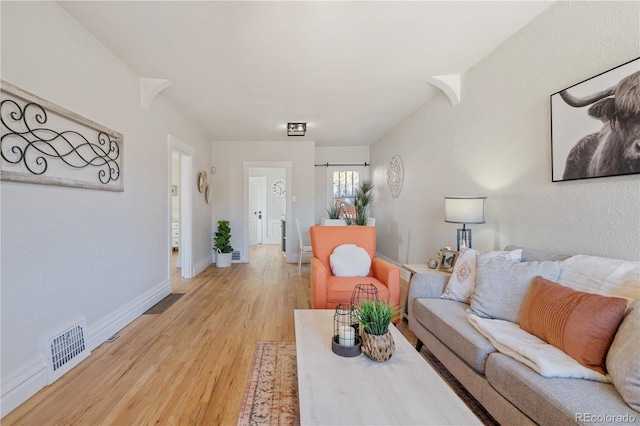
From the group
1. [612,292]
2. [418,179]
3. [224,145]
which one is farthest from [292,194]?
[612,292]

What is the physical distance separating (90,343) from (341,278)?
209cm

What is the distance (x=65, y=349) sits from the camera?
1.95 m

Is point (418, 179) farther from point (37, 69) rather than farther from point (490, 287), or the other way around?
point (37, 69)

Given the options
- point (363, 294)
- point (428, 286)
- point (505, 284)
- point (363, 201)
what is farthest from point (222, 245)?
point (505, 284)

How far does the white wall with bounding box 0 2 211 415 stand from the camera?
162 centimetres

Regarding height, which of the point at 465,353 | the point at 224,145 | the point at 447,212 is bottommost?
the point at 465,353

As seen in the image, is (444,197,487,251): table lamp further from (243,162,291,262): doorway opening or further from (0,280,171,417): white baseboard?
(243,162,291,262): doorway opening

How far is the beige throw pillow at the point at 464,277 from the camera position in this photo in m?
2.02

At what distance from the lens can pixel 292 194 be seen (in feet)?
19.3

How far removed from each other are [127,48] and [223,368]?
8.78ft

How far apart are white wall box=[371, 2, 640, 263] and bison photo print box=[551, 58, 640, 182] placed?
0.07 meters

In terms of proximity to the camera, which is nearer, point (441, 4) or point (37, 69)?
point (37, 69)

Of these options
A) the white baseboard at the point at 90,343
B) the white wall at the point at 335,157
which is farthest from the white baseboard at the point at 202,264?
the white wall at the point at 335,157

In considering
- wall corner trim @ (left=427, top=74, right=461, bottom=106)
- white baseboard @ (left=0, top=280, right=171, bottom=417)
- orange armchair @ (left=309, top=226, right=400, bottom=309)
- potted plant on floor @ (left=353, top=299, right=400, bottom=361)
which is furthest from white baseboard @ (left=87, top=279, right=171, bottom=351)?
wall corner trim @ (left=427, top=74, right=461, bottom=106)
